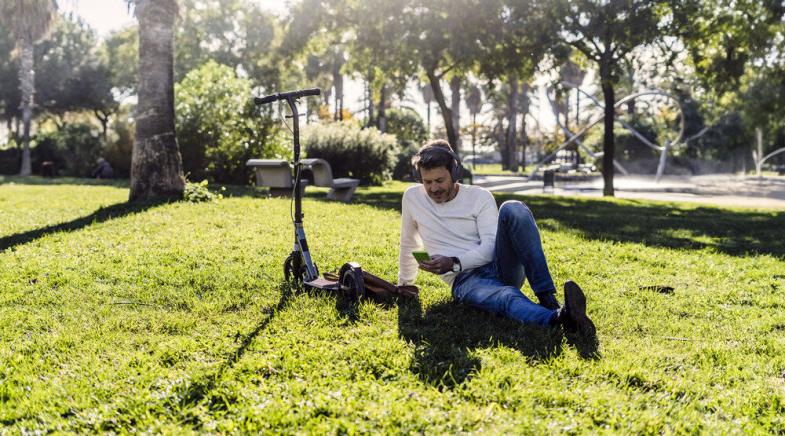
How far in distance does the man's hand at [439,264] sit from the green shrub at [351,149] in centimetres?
1742

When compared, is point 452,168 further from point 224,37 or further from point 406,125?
point 406,125

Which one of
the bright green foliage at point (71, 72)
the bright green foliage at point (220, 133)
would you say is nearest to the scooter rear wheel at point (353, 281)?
the bright green foliage at point (220, 133)

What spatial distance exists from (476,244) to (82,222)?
6.40m

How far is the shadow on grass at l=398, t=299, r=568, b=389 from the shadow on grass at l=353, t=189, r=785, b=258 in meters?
4.69

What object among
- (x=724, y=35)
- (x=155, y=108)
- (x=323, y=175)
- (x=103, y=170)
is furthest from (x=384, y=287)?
(x=103, y=170)

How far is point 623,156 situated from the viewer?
5334 cm

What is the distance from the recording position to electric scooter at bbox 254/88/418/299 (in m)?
4.61

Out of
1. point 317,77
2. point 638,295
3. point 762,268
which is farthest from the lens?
point 317,77

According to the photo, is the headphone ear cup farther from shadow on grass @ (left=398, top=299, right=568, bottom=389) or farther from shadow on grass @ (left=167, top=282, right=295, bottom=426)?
shadow on grass @ (left=167, top=282, right=295, bottom=426)

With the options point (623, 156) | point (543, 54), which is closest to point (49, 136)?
point (543, 54)

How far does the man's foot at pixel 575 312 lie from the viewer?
3680mm

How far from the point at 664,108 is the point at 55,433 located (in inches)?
2451

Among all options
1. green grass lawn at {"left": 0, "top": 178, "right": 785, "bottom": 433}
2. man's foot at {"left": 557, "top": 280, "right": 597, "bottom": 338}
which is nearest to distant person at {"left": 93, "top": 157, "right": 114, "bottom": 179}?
green grass lawn at {"left": 0, "top": 178, "right": 785, "bottom": 433}

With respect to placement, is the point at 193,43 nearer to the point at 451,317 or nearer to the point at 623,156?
the point at 623,156
